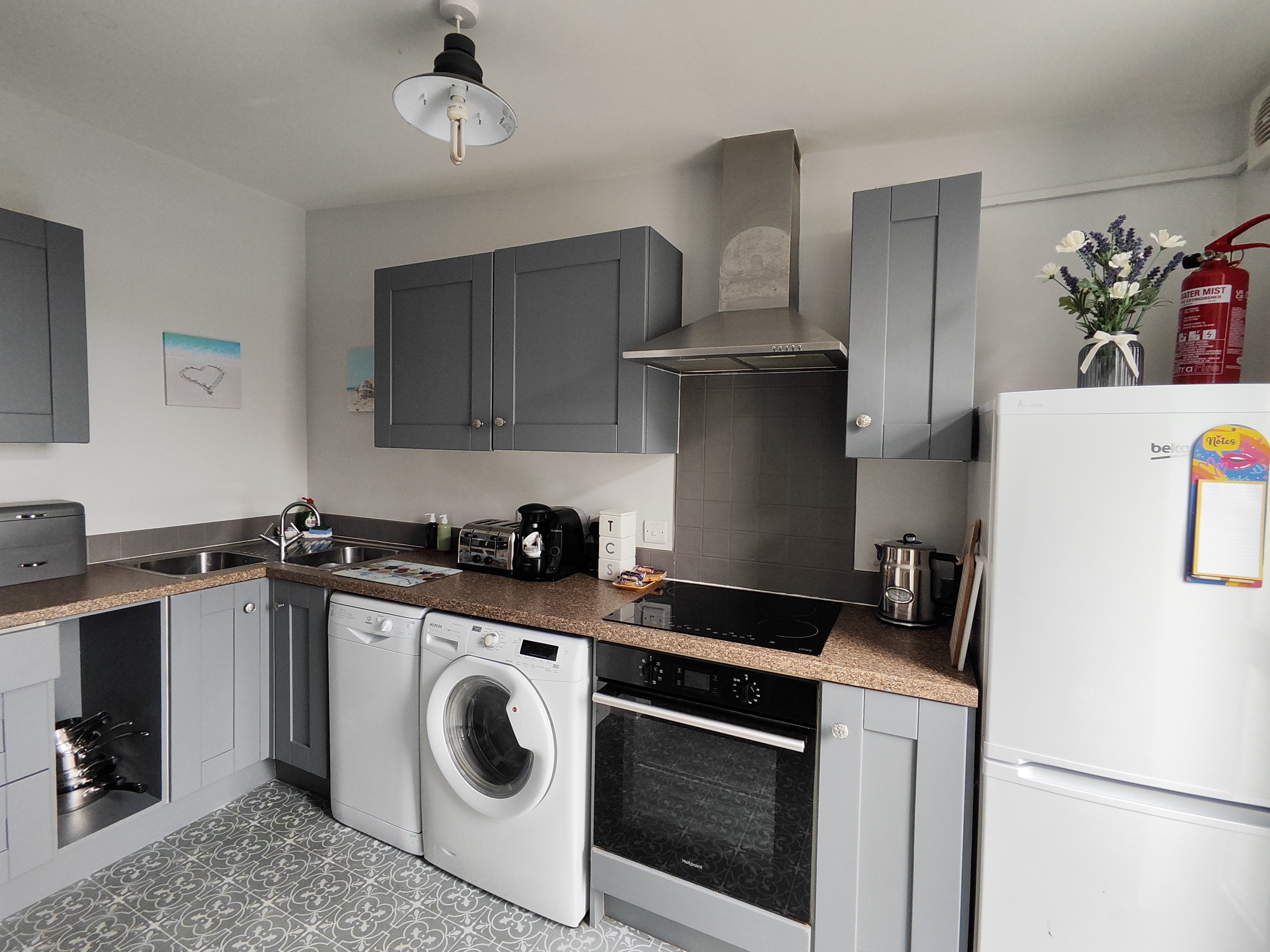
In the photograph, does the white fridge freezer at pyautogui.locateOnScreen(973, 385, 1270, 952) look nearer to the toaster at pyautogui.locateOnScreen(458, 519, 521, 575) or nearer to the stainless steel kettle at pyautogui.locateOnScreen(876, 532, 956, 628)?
the stainless steel kettle at pyautogui.locateOnScreen(876, 532, 956, 628)

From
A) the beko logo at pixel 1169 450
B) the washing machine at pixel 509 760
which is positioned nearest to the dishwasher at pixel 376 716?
the washing machine at pixel 509 760

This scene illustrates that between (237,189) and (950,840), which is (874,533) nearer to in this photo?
(950,840)

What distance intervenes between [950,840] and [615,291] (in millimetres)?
1793

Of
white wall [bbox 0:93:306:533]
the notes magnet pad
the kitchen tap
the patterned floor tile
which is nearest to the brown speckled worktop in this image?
the kitchen tap

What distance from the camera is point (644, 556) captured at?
2479mm

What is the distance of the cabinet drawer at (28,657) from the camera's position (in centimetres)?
173

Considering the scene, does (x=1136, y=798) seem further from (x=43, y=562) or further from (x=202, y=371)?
(x=202, y=371)

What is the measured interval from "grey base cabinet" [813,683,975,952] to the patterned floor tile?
634mm

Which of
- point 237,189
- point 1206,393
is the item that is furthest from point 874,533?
point 237,189

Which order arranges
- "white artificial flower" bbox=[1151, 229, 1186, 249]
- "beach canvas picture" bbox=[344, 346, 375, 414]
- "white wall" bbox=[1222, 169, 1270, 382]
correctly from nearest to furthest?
"white artificial flower" bbox=[1151, 229, 1186, 249]
"white wall" bbox=[1222, 169, 1270, 382]
"beach canvas picture" bbox=[344, 346, 375, 414]

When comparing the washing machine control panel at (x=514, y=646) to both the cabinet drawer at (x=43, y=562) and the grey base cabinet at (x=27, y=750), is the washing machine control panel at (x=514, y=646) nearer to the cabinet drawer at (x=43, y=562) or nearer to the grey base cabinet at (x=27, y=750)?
the grey base cabinet at (x=27, y=750)

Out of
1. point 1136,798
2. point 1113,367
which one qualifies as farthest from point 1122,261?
point 1136,798

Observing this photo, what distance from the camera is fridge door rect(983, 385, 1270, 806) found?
3.84ft

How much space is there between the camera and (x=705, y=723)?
1.59 m
